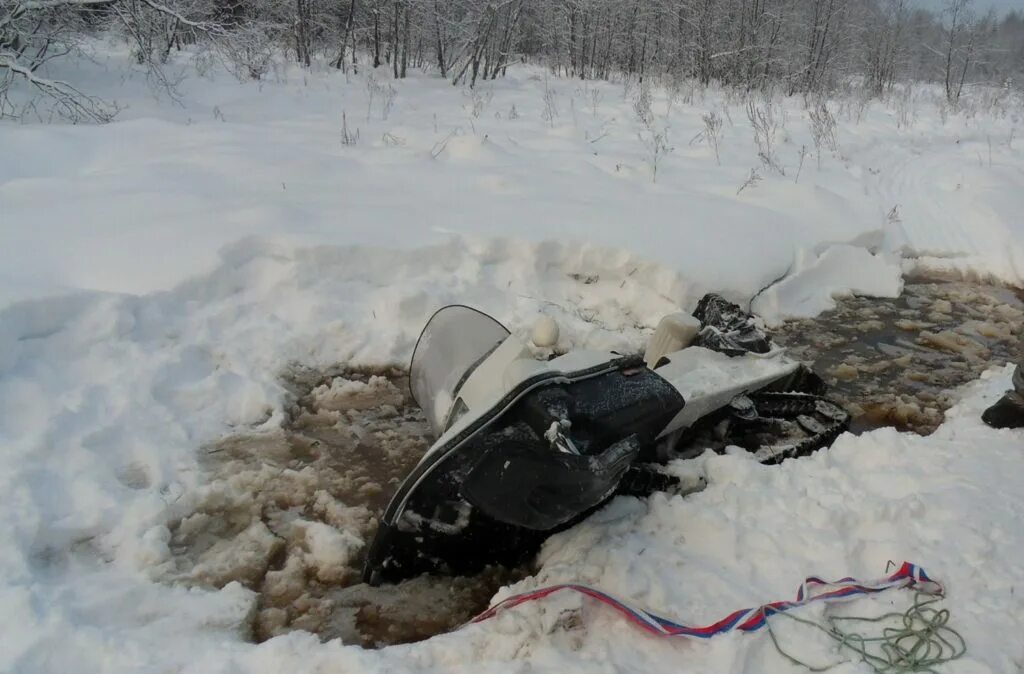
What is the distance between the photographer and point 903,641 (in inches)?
81.6

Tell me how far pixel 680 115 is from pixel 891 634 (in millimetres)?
10052

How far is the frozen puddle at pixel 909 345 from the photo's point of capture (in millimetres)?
4043

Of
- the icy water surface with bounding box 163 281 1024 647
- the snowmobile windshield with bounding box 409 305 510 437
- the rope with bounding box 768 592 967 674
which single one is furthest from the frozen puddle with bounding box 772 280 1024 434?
the snowmobile windshield with bounding box 409 305 510 437

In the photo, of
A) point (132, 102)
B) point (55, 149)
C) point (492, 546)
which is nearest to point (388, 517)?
point (492, 546)

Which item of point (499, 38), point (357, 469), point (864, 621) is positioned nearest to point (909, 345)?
A: point (864, 621)

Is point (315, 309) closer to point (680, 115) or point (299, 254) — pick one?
point (299, 254)

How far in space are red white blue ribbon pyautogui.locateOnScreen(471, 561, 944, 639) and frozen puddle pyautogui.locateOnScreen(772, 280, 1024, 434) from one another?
65.9 inches

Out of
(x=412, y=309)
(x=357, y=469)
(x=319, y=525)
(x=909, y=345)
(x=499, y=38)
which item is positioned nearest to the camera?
(x=319, y=525)

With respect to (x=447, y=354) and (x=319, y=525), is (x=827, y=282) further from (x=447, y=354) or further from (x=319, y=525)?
(x=319, y=525)

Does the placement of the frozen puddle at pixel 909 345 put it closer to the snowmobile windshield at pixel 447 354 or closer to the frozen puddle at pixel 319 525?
the snowmobile windshield at pixel 447 354

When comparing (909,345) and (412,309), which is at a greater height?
(412,309)

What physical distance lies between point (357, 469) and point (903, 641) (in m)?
2.27

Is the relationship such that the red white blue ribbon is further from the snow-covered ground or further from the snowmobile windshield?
the snowmobile windshield

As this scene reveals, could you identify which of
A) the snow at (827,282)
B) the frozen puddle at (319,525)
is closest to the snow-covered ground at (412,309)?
the snow at (827,282)
